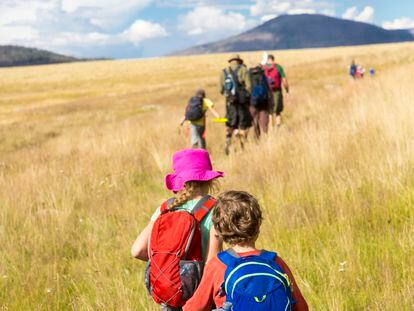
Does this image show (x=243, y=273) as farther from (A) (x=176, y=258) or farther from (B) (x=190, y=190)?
(B) (x=190, y=190)

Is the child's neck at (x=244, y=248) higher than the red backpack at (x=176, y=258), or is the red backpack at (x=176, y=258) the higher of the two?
the child's neck at (x=244, y=248)

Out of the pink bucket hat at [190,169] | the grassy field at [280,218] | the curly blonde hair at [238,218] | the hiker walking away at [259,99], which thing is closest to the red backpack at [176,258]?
the pink bucket hat at [190,169]

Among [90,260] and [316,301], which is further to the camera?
[90,260]

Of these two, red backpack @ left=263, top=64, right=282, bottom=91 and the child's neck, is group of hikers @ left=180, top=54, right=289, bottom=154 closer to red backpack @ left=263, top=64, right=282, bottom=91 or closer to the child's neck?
red backpack @ left=263, top=64, right=282, bottom=91

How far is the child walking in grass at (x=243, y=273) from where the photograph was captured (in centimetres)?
178

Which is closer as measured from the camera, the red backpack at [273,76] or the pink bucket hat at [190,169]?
the pink bucket hat at [190,169]

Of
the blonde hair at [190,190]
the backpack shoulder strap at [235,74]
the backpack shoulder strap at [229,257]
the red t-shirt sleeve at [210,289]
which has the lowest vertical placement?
the red t-shirt sleeve at [210,289]

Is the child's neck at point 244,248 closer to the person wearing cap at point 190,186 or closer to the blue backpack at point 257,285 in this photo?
the blue backpack at point 257,285

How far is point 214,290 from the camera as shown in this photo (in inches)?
78.3

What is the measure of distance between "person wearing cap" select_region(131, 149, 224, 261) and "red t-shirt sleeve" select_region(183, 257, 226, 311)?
403 mm

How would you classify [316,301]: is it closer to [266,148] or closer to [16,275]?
[16,275]

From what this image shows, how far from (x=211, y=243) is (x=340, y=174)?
10.4 feet

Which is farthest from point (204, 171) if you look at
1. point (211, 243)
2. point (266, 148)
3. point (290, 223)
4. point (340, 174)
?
point (266, 148)

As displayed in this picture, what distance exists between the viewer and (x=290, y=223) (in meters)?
4.18
